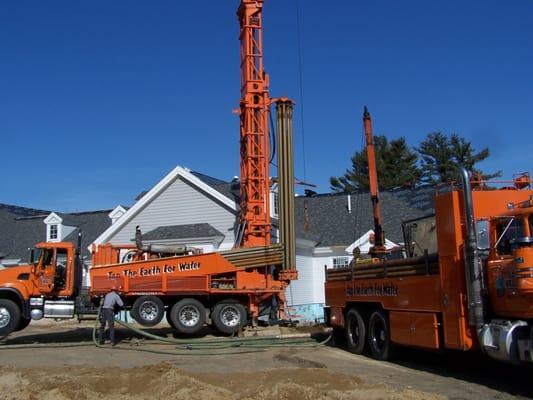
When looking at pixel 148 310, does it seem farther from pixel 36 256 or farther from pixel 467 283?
pixel 467 283

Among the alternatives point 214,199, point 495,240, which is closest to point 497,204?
point 495,240

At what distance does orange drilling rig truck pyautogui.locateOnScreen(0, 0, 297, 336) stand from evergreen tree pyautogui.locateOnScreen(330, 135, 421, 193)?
35229 mm

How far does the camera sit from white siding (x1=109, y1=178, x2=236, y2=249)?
2838cm

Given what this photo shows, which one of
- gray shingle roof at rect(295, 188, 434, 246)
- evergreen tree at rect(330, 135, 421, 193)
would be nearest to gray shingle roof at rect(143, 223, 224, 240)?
gray shingle roof at rect(295, 188, 434, 246)

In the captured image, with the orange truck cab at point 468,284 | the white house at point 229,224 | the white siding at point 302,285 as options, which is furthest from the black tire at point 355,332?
the white siding at point 302,285

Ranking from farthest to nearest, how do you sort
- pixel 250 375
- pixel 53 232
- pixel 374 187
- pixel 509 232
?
1. pixel 53 232
2. pixel 374 187
3. pixel 250 375
4. pixel 509 232

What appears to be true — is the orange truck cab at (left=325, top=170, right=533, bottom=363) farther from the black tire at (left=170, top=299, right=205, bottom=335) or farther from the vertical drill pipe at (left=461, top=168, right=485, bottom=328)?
the black tire at (left=170, top=299, right=205, bottom=335)

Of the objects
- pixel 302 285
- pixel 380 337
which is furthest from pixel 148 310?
pixel 302 285

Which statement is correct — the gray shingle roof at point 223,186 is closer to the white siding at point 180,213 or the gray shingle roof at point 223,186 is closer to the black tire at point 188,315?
the white siding at point 180,213

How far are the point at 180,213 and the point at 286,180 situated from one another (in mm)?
8189

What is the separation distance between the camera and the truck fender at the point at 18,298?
18125mm

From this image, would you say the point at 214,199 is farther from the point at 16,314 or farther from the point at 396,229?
the point at 16,314

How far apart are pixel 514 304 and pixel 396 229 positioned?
20.0 meters

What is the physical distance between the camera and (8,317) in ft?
58.6
